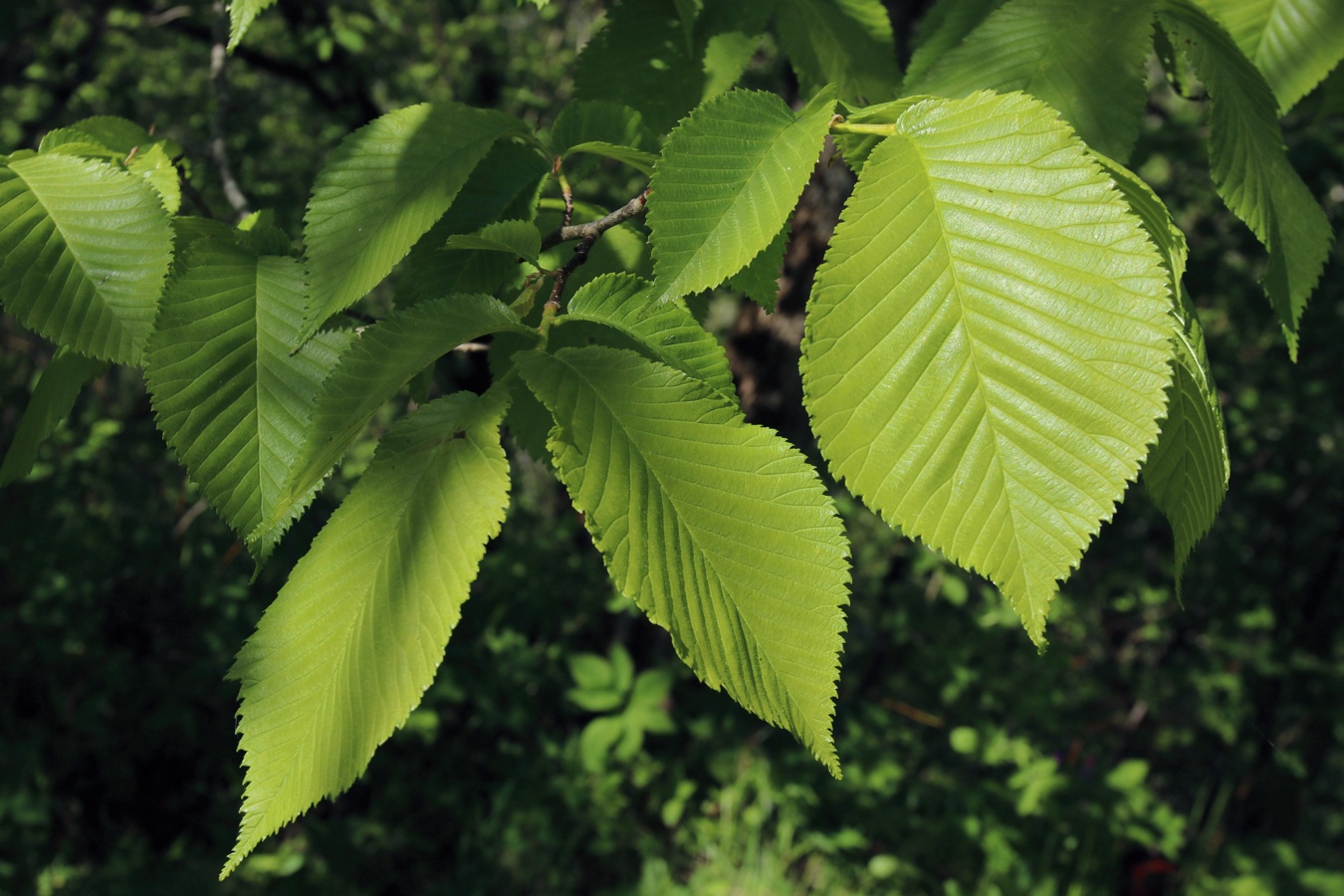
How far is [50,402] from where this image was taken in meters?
0.72

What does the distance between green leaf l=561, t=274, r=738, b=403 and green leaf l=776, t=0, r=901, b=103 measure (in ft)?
1.34

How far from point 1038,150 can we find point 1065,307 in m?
0.09

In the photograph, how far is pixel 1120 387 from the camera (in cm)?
47

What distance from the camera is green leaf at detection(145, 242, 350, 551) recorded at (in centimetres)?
64

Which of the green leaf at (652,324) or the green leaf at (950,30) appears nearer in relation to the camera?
the green leaf at (652,324)

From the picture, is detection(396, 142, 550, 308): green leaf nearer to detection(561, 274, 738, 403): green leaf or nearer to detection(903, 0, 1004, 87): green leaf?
detection(561, 274, 738, 403): green leaf

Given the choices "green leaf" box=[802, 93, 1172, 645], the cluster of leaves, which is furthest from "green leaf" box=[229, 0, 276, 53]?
"green leaf" box=[802, 93, 1172, 645]

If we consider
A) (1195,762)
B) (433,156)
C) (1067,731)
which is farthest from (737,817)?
(433,156)

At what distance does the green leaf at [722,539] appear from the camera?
0.53 meters

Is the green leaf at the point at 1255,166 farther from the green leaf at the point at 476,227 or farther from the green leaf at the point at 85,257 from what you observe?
the green leaf at the point at 85,257

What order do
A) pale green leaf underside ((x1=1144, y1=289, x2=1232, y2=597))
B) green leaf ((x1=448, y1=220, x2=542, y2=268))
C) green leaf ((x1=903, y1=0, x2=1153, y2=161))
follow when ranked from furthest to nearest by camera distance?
green leaf ((x1=903, y1=0, x2=1153, y2=161)) < green leaf ((x1=448, y1=220, x2=542, y2=268)) < pale green leaf underside ((x1=1144, y1=289, x2=1232, y2=597))

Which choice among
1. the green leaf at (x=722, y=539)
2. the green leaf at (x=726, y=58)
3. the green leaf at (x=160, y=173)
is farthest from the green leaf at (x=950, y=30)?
the green leaf at (x=160, y=173)

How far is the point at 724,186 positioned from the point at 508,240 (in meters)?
0.18

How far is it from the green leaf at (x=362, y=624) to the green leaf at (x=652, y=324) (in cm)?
13
